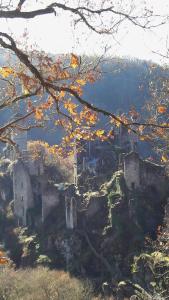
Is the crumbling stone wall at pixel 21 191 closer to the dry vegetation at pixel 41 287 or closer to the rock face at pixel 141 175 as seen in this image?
the rock face at pixel 141 175

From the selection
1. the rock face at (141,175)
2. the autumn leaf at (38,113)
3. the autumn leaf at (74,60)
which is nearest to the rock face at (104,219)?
the rock face at (141,175)

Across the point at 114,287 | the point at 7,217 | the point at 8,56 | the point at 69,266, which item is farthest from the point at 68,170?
the point at 8,56

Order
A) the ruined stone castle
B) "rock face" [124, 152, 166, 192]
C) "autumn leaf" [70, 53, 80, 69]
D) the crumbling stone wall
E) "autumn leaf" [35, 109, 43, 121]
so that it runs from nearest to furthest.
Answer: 1. "autumn leaf" [70, 53, 80, 69]
2. "autumn leaf" [35, 109, 43, 121]
3. "rock face" [124, 152, 166, 192]
4. the ruined stone castle
5. the crumbling stone wall

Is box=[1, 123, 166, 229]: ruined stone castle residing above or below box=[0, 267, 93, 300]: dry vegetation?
above

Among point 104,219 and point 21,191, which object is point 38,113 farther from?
point 21,191

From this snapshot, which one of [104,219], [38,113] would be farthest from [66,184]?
[38,113]

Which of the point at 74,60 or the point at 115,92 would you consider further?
the point at 115,92

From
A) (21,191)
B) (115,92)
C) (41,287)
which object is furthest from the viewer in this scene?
(115,92)

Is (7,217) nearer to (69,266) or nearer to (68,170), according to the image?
(68,170)

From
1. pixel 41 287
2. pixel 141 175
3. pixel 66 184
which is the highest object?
pixel 141 175

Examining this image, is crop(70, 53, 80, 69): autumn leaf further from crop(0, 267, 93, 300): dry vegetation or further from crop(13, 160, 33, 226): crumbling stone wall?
crop(13, 160, 33, 226): crumbling stone wall

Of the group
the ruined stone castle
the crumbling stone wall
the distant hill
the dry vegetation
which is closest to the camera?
the dry vegetation

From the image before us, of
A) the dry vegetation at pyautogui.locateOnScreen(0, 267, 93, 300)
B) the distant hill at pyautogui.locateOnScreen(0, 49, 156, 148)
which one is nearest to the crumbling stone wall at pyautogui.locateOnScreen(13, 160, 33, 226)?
the dry vegetation at pyautogui.locateOnScreen(0, 267, 93, 300)

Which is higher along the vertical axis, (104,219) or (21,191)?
(21,191)
